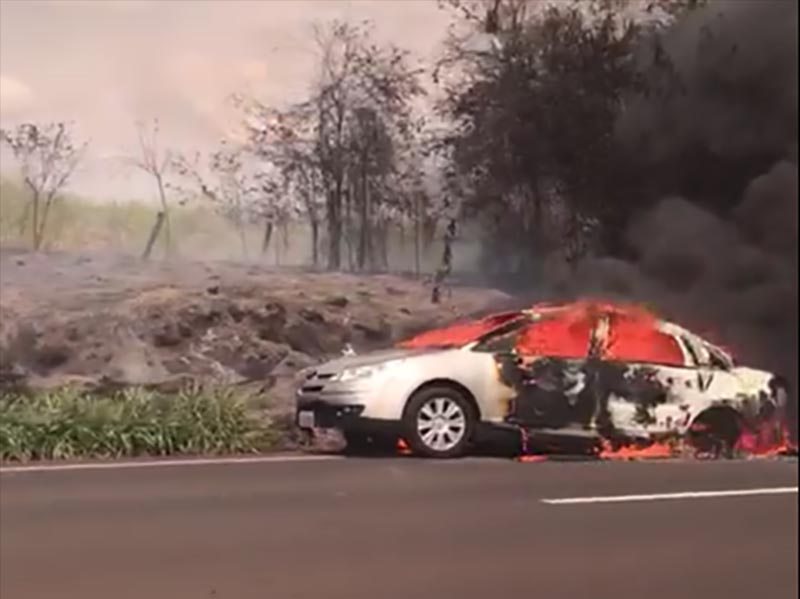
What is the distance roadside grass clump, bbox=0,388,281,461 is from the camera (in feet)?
20.8

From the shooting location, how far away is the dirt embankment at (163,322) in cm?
633

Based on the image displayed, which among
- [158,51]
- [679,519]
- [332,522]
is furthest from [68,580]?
[679,519]

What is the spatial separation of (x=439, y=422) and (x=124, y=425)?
6.39 feet

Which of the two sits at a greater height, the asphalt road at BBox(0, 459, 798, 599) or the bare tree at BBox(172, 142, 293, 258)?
the bare tree at BBox(172, 142, 293, 258)

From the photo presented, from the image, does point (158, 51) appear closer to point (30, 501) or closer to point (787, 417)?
point (30, 501)

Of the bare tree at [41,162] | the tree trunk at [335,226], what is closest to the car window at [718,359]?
the tree trunk at [335,226]

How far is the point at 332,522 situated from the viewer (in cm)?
582

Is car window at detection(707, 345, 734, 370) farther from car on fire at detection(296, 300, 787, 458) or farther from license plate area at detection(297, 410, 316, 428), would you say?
license plate area at detection(297, 410, 316, 428)

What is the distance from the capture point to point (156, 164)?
20.5 ft

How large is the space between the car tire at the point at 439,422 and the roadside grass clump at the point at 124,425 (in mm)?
1275

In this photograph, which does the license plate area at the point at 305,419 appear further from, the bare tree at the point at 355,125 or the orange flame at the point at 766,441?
the orange flame at the point at 766,441

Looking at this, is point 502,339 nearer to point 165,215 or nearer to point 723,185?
point 723,185

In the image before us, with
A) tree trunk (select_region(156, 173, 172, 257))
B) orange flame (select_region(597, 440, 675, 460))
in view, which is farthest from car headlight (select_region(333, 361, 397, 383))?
tree trunk (select_region(156, 173, 172, 257))

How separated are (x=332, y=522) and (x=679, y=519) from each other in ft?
4.60
